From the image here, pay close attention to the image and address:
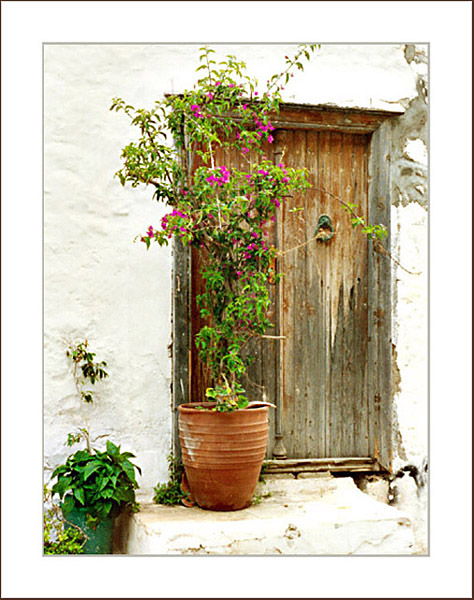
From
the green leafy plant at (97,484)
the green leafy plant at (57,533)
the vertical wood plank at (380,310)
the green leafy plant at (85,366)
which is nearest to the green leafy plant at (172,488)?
the green leafy plant at (97,484)

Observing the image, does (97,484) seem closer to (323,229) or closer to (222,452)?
(222,452)

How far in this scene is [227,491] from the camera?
3.66 metres

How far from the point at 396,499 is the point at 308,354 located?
995mm

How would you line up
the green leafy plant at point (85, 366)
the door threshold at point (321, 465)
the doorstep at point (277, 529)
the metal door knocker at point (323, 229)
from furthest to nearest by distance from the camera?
the metal door knocker at point (323, 229)
the door threshold at point (321, 465)
the green leafy plant at point (85, 366)
the doorstep at point (277, 529)

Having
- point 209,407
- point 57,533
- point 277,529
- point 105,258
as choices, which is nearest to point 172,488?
point 209,407

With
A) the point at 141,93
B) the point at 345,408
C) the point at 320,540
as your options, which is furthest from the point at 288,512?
the point at 141,93

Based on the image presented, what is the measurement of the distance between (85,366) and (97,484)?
63 cm

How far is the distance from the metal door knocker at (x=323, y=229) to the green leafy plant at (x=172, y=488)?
1.55 metres

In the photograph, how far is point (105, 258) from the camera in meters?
4.00

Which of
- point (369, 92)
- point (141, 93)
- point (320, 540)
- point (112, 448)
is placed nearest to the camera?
point (320, 540)

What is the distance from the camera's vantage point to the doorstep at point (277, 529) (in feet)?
11.1

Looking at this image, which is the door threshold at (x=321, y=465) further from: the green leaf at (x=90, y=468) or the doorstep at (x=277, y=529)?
the green leaf at (x=90, y=468)

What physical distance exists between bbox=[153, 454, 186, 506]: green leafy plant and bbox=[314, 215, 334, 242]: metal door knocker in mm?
1554

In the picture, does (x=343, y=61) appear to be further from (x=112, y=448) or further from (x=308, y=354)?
(x=112, y=448)
